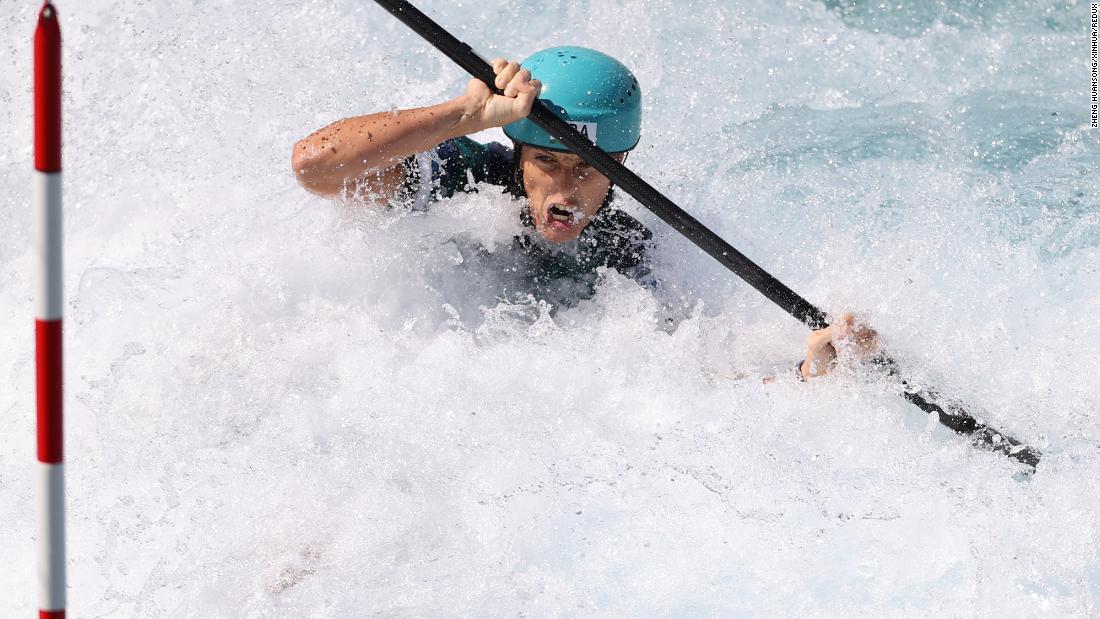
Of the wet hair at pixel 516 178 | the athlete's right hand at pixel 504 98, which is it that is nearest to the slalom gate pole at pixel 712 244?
the athlete's right hand at pixel 504 98

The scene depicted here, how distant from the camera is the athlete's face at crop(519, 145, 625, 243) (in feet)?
8.95

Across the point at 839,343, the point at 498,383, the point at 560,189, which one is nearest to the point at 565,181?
the point at 560,189

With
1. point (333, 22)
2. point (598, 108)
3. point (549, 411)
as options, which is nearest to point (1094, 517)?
point (549, 411)

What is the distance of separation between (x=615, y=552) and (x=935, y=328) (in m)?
1.16

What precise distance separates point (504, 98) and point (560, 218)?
0.42 metres

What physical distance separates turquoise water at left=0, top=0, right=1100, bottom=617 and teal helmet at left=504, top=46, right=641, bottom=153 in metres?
0.31

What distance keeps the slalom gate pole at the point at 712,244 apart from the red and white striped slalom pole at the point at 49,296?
112cm

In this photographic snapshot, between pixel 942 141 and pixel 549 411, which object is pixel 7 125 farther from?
pixel 942 141

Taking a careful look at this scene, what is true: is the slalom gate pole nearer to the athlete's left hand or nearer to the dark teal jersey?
the athlete's left hand

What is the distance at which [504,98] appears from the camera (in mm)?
2467

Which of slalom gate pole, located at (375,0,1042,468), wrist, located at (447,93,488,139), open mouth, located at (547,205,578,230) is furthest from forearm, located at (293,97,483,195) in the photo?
open mouth, located at (547,205,578,230)

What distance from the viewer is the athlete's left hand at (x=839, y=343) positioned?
2715 millimetres

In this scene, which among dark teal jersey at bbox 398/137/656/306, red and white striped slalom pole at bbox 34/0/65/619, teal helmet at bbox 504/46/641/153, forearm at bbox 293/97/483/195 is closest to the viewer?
red and white striped slalom pole at bbox 34/0/65/619

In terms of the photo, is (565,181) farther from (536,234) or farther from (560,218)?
(536,234)
